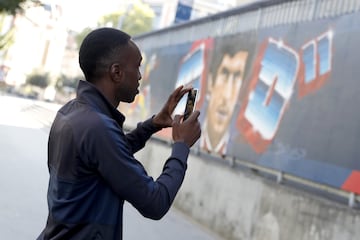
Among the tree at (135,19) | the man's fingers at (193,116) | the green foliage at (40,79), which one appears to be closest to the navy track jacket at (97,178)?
the man's fingers at (193,116)

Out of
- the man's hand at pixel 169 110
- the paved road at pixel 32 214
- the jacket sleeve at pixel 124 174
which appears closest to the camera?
the jacket sleeve at pixel 124 174

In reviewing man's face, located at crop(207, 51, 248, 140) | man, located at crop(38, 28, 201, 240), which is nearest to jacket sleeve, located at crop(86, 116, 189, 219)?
man, located at crop(38, 28, 201, 240)

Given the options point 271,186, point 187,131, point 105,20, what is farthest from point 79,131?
point 105,20

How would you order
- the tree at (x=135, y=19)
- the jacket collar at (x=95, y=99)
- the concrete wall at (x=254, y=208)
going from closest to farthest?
the jacket collar at (x=95, y=99) < the concrete wall at (x=254, y=208) < the tree at (x=135, y=19)

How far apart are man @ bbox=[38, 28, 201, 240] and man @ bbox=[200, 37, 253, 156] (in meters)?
7.45

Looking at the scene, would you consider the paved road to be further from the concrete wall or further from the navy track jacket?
the navy track jacket

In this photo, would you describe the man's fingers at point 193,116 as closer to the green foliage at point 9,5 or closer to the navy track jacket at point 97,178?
the navy track jacket at point 97,178

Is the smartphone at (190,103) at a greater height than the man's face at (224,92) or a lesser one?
greater

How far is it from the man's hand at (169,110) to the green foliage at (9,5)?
8.21 m

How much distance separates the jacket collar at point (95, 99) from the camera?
1.79m

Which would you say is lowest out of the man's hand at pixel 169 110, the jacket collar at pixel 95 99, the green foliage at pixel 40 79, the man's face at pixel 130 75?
the green foliage at pixel 40 79

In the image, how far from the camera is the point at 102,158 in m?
1.65

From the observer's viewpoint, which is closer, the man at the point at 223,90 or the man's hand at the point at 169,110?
the man's hand at the point at 169,110

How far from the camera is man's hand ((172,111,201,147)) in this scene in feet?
5.99
